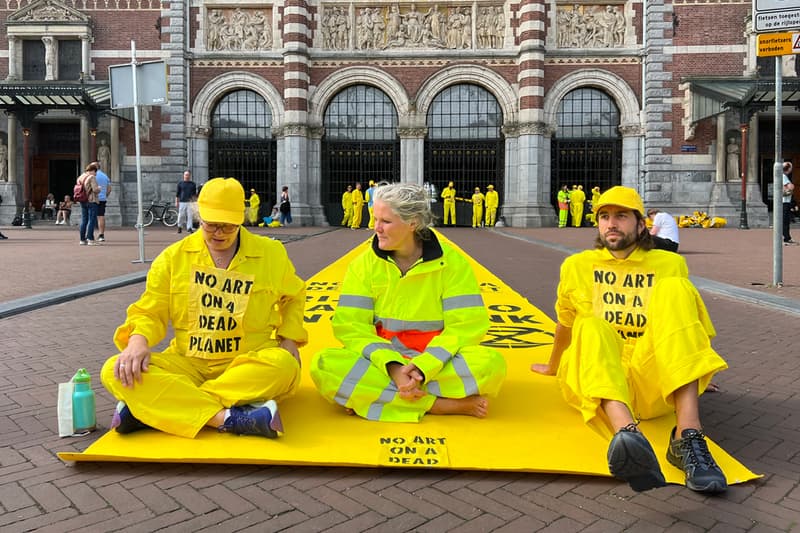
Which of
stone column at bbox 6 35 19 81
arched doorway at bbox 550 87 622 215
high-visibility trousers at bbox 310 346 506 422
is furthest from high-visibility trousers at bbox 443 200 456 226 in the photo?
high-visibility trousers at bbox 310 346 506 422

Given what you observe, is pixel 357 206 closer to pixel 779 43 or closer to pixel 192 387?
pixel 779 43

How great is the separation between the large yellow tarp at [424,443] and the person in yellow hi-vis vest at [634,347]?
16cm

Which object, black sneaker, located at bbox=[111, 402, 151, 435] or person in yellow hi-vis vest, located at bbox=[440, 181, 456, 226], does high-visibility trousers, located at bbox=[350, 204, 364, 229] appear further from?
black sneaker, located at bbox=[111, 402, 151, 435]

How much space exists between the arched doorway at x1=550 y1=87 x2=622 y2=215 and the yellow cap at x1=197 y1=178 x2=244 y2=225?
2513 cm

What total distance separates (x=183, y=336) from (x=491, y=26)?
25.8 meters

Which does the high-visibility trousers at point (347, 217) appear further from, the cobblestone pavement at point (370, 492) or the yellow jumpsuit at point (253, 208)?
the cobblestone pavement at point (370, 492)

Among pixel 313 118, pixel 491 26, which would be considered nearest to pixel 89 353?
pixel 313 118

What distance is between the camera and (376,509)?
2.71 m

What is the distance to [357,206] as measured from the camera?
26719 mm

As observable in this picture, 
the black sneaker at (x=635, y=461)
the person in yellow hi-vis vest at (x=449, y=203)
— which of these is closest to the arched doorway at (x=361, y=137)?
the person in yellow hi-vis vest at (x=449, y=203)

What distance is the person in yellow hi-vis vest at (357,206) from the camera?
26497 mm

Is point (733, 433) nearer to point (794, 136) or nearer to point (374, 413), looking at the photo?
point (374, 413)

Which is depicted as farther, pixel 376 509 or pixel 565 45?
pixel 565 45

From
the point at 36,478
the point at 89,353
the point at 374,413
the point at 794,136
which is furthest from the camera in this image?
the point at 794,136
